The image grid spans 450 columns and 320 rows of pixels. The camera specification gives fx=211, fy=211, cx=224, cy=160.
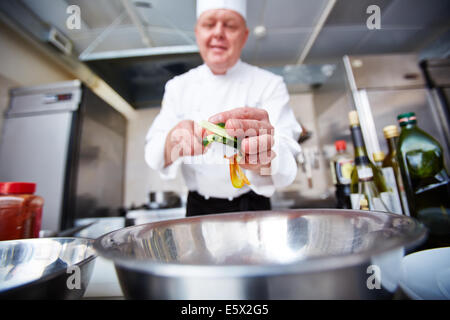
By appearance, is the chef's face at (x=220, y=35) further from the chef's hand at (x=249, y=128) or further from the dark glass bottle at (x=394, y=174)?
the dark glass bottle at (x=394, y=174)

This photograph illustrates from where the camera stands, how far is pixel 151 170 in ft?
5.49

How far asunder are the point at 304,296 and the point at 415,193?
565 mm

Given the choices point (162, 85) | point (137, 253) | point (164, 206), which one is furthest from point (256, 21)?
point (137, 253)

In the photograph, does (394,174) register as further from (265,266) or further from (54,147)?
(54,147)

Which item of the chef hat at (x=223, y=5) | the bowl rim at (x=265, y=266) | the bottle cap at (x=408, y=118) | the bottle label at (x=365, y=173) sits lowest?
the bowl rim at (x=265, y=266)

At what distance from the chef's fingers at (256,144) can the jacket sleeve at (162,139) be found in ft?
0.97

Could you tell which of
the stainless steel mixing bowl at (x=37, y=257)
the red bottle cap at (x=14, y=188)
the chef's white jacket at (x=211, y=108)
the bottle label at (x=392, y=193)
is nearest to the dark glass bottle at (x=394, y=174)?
the bottle label at (x=392, y=193)

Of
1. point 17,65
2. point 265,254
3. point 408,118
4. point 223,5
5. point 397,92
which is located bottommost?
point 265,254

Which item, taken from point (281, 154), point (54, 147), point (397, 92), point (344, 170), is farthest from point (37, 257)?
point (397, 92)

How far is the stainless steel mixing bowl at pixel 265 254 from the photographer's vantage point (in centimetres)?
10

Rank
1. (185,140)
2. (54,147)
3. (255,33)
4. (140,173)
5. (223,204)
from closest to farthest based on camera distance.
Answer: (185,140) → (223,204) → (54,147) → (255,33) → (140,173)

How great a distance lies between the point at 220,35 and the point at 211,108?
0.19 meters
